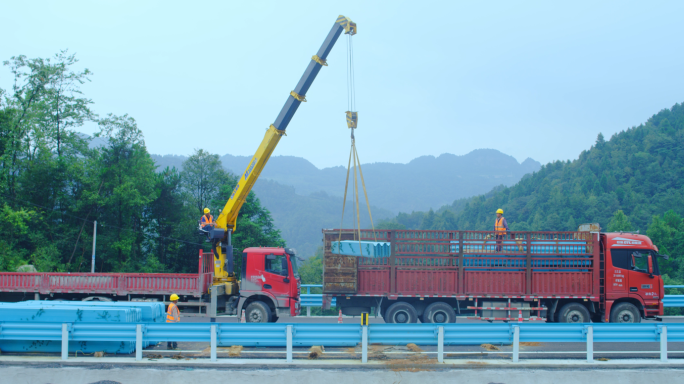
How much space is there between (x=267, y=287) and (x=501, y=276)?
7913 mm

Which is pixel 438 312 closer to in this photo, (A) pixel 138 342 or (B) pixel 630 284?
(B) pixel 630 284

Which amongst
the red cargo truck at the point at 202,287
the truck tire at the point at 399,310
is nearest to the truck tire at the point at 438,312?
the truck tire at the point at 399,310

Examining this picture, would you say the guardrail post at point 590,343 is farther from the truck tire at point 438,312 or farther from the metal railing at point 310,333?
the truck tire at point 438,312

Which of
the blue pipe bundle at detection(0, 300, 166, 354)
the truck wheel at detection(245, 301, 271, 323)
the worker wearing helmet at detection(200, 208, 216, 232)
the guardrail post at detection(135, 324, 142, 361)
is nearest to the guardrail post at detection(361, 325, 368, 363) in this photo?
the guardrail post at detection(135, 324, 142, 361)

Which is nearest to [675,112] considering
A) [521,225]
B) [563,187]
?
[563,187]

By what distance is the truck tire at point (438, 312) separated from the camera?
16.6 m

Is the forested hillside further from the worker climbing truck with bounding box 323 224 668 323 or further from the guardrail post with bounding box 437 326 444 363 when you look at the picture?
the guardrail post with bounding box 437 326 444 363

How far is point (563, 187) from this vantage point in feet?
458

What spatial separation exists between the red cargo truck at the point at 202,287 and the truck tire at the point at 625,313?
10551 millimetres

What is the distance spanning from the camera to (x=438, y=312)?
16.8m

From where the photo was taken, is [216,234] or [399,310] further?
[216,234]

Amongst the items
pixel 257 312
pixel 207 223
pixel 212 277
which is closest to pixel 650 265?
pixel 257 312

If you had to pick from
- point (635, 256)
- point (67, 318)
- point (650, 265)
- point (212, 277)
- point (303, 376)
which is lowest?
point (303, 376)

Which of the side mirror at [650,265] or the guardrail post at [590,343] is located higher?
the side mirror at [650,265]
